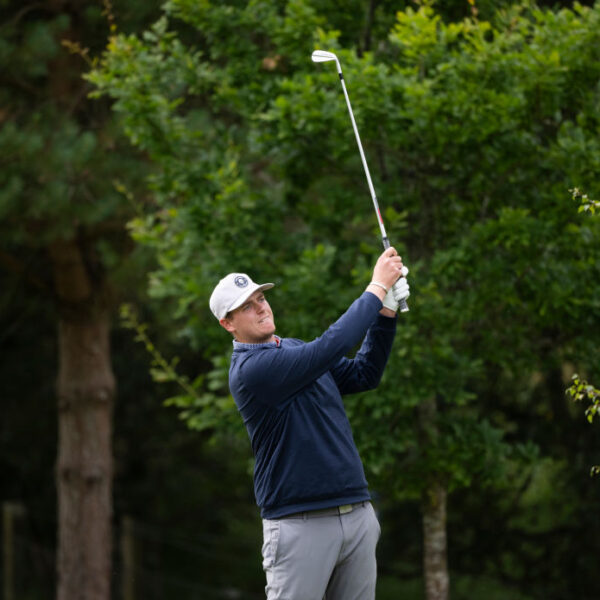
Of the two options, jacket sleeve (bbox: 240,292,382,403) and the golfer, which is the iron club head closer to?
the golfer

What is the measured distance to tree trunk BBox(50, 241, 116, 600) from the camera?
8359mm

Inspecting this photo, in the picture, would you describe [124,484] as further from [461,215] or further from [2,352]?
[461,215]

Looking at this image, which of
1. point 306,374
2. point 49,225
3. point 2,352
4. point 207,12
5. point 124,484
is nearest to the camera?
point 306,374

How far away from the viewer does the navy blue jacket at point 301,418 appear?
2883 mm

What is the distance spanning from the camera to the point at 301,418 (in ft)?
9.79

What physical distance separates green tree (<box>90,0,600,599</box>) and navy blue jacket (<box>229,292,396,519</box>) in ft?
4.59

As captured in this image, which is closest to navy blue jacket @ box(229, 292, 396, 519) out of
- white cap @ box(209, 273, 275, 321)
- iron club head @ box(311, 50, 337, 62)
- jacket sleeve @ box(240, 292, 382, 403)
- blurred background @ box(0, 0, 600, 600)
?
jacket sleeve @ box(240, 292, 382, 403)

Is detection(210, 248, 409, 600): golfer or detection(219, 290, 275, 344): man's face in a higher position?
detection(219, 290, 275, 344): man's face

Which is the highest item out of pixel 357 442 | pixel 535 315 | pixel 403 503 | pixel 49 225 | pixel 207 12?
pixel 207 12

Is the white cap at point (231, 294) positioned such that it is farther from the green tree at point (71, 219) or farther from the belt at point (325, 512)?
the green tree at point (71, 219)

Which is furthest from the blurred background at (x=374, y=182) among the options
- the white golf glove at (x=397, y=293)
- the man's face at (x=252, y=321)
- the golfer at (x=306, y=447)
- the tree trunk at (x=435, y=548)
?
the man's face at (x=252, y=321)

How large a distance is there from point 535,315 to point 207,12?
92.5 inches

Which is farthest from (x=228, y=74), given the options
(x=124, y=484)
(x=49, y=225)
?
(x=124, y=484)

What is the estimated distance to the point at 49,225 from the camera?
713cm
